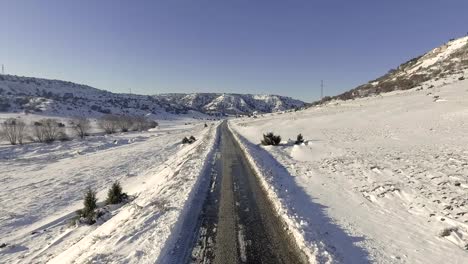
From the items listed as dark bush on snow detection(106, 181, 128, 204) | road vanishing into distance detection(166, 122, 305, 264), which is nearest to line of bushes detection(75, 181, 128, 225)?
dark bush on snow detection(106, 181, 128, 204)

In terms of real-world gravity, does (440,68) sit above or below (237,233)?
above

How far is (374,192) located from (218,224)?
260 inches

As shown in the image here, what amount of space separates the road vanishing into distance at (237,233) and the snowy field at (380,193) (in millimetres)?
541

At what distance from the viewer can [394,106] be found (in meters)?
Result: 42.7

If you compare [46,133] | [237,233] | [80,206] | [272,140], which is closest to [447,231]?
[237,233]

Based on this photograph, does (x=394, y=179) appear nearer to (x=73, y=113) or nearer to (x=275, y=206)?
(x=275, y=206)

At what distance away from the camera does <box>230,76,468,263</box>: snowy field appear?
884 centimetres

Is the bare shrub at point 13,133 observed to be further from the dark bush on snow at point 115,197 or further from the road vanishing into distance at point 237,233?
the road vanishing into distance at point 237,233

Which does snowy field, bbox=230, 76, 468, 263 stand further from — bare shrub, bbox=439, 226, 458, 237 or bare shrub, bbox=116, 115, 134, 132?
bare shrub, bbox=116, 115, 134, 132

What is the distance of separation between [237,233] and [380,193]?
21.2ft

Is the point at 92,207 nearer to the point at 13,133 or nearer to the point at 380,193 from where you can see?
the point at 380,193

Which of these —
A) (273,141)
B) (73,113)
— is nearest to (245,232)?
(273,141)

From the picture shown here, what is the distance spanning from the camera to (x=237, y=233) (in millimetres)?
10055

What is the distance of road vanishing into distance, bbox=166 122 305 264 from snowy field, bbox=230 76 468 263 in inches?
21.3
